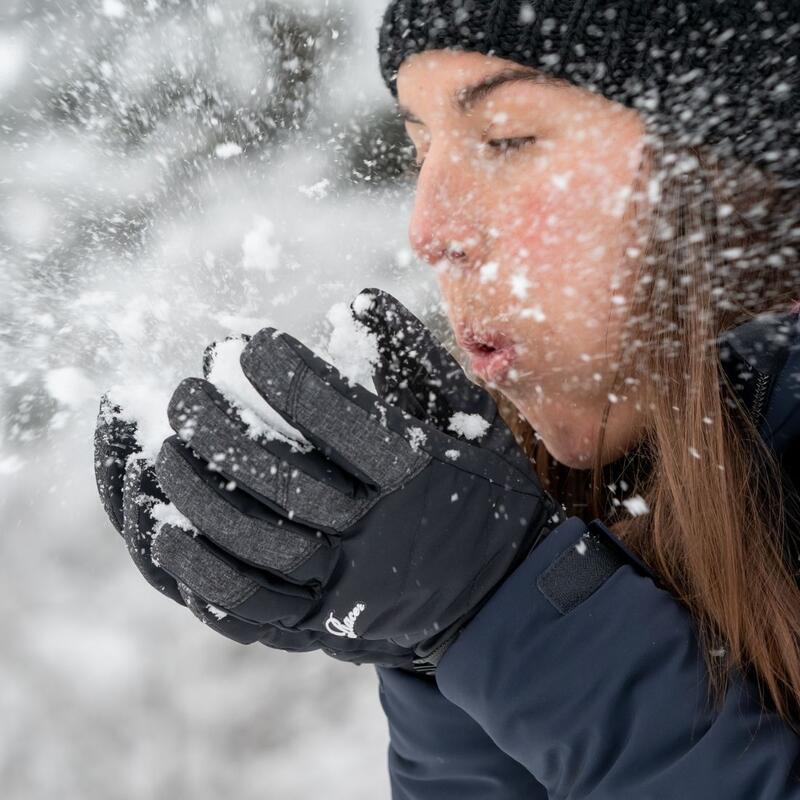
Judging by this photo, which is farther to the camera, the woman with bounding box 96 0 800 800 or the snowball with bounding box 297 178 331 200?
the snowball with bounding box 297 178 331 200

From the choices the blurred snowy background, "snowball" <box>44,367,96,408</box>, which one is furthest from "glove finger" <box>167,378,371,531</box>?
"snowball" <box>44,367,96,408</box>

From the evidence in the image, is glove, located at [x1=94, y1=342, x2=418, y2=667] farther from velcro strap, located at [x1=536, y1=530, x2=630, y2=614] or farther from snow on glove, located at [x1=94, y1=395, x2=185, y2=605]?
velcro strap, located at [x1=536, y1=530, x2=630, y2=614]

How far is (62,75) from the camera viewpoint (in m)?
2.81

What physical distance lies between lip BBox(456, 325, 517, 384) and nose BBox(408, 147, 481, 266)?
152mm

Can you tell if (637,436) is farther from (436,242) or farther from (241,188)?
(241,188)

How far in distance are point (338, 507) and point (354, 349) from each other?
329 mm

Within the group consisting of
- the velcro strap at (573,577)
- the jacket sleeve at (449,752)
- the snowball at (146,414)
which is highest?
the snowball at (146,414)

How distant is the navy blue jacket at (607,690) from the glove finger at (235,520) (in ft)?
0.94

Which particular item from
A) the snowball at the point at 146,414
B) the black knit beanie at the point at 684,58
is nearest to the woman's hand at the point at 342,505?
the snowball at the point at 146,414

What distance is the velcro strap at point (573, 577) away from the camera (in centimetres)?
108

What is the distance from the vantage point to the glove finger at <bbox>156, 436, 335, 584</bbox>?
99cm

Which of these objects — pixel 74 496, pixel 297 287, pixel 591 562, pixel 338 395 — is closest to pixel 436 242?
pixel 338 395

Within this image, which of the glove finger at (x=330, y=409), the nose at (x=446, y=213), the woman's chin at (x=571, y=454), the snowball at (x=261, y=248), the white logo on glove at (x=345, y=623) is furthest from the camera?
the snowball at (x=261, y=248)

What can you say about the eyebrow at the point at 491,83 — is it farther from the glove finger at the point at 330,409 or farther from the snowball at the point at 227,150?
the snowball at the point at 227,150
